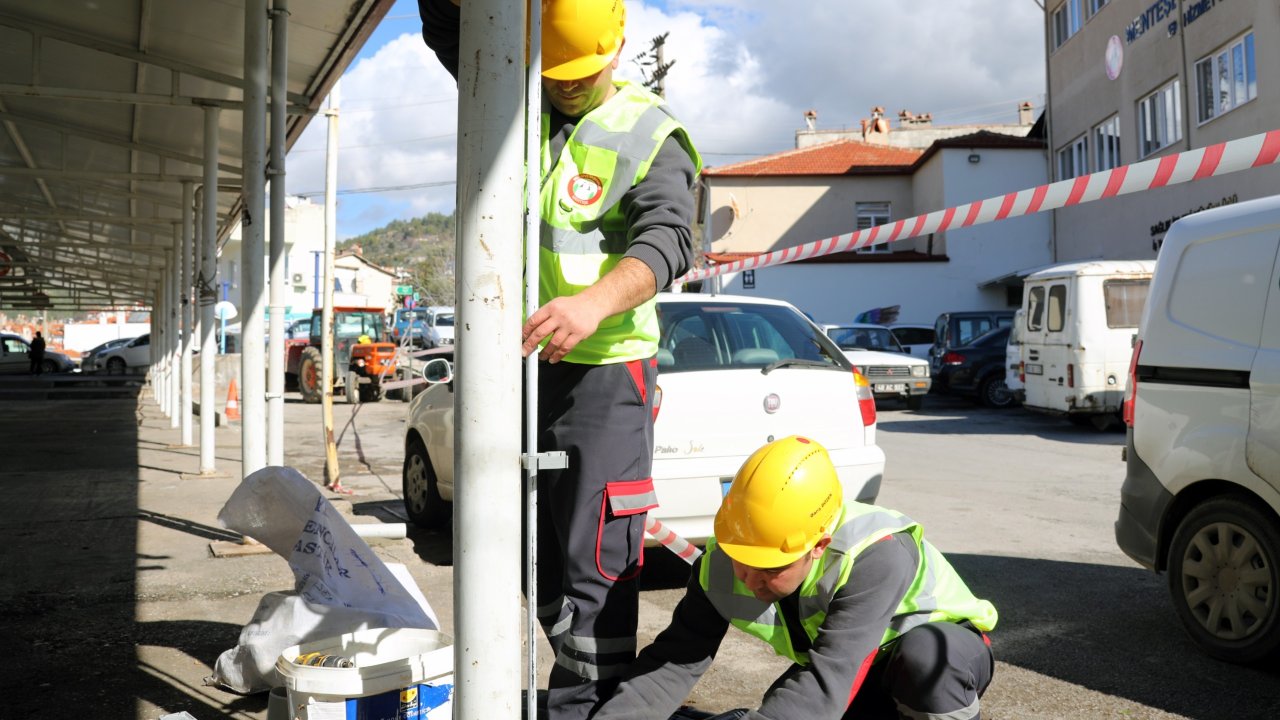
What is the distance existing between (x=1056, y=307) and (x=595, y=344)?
47.9 ft

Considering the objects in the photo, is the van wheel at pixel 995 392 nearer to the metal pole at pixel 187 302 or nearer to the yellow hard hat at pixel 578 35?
the metal pole at pixel 187 302

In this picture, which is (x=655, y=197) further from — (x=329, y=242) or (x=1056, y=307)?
(x=1056, y=307)

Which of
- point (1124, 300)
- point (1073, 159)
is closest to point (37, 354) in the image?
point (1073, 159)

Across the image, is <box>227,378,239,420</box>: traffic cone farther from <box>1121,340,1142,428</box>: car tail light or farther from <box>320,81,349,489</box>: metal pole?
<box>1121,340,1142,428</box>: car tail light

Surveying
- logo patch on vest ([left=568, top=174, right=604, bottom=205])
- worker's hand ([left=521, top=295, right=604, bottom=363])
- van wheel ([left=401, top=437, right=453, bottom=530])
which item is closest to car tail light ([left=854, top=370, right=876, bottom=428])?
van wheel ([left=401, top=437, right=453, bottom=530])

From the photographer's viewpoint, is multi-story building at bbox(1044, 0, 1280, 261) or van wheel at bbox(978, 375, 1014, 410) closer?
multi-story building at bbox(1044, 0, 1280, 261)

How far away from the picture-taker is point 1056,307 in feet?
52.2

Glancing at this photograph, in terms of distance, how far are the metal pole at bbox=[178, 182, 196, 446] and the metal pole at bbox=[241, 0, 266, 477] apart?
757 cm

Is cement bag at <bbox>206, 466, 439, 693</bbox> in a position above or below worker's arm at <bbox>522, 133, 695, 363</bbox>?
below

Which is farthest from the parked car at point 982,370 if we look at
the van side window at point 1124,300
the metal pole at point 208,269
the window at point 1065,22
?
the metal pole at point 208,269

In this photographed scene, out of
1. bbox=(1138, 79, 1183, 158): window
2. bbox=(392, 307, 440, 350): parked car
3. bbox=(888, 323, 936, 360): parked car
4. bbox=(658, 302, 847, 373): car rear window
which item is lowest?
bbox=(658, 302, 847, 373): car rear window

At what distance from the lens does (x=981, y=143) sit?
31391 millimetres

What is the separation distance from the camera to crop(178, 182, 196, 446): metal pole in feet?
46.4

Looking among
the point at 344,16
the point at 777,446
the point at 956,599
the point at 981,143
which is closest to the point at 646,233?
the point at 777,446
